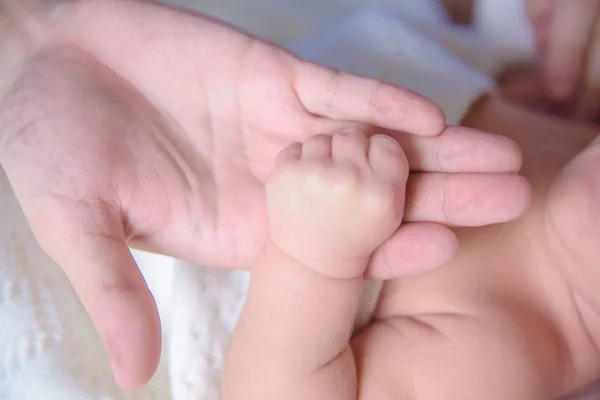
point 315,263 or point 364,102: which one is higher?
point 364,102

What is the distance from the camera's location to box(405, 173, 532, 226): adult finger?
20.9 inches

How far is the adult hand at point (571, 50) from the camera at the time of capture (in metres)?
0.84

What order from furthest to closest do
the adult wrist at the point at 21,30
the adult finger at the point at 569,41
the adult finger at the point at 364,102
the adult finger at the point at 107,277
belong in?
the adult finger at the point at 569,41
the adult wrist at the point at 21,30
the adult finger at the point at 364,102
the adult finger at the point at 107,277

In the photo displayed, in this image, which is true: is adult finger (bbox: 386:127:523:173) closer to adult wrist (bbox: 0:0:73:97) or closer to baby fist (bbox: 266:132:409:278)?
baby fist (bbox: 266:132:409:278)

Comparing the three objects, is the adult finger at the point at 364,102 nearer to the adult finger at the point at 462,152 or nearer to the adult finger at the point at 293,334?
the adult finger at the point at 462,152

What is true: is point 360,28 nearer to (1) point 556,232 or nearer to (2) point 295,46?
(2) point 295,46

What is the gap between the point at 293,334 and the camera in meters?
0.56

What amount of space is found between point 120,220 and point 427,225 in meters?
0.28

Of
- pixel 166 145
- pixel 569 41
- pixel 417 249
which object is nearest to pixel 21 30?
pixel 166 145

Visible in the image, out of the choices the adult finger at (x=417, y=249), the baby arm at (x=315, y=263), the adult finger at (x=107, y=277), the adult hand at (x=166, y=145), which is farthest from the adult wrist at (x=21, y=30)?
the adult finger at (x=417, y=249)

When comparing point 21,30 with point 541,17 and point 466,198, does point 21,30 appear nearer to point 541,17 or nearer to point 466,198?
point 466,198

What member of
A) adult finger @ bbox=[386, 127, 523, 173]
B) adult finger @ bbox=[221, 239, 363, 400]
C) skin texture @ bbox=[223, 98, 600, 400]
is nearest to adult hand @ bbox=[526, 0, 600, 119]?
skin texture @ bbox=[223, 98, 600, 400]

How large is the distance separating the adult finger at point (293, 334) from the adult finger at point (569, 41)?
1.69 feet

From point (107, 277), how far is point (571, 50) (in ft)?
2.34
